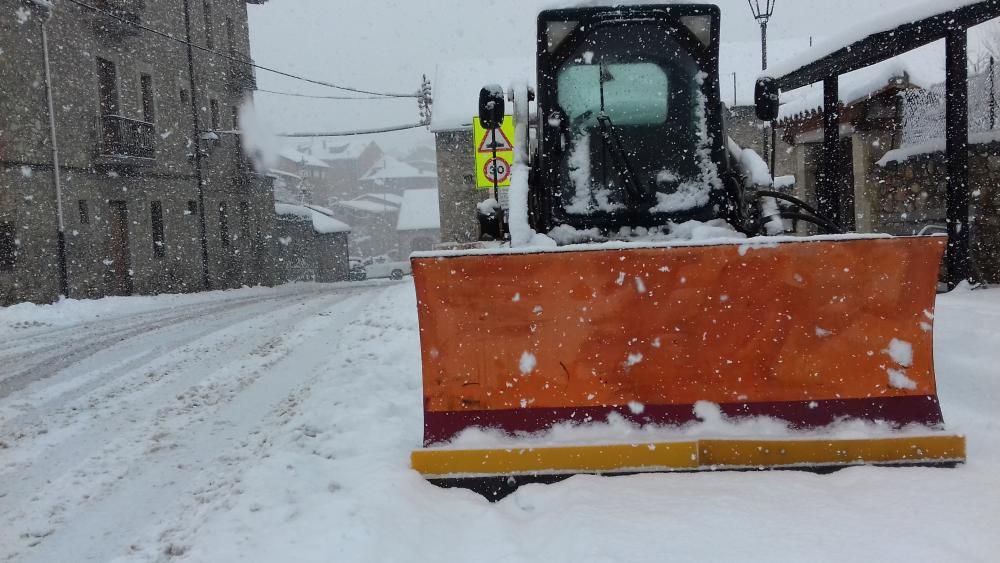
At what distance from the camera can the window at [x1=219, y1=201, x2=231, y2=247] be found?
27094 millimetres

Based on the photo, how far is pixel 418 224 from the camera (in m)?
65.9

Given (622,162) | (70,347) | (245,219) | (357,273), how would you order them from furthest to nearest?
(357,273) < (245,219) < (70,347) < (622,162)

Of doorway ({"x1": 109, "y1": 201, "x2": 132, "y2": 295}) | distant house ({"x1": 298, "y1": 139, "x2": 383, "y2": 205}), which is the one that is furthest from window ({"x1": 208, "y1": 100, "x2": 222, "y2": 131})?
distant house ({"x1": 298, "y1": 139, "x2": 383, "y2": 205})

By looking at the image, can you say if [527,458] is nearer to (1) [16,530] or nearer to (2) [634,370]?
(2) [634,370]

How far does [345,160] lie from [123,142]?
7937cm

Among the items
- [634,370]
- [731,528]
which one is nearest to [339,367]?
[634,370]

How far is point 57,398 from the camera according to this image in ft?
19.5

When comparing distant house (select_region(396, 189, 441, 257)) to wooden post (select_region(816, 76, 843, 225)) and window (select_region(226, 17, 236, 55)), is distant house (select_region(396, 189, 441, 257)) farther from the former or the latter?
wooden post (select_region(816, 76, 843, 225))

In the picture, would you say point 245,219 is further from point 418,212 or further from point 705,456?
point 418,212

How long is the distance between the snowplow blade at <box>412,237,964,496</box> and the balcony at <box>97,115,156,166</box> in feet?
63.9

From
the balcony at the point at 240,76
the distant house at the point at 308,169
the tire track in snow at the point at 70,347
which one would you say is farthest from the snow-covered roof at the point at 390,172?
the tire track in snow at the point at 70,347

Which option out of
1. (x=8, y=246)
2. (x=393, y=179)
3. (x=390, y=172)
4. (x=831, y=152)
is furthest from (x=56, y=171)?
(x=390, y=172)

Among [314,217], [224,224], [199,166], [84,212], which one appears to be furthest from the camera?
[314,217]

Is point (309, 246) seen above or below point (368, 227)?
below
